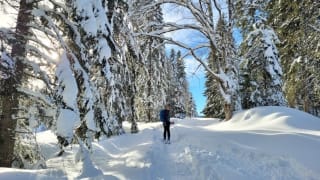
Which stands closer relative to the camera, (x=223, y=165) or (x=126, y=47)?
(x=223, y=165)

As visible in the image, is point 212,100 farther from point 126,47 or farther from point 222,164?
point 222,164

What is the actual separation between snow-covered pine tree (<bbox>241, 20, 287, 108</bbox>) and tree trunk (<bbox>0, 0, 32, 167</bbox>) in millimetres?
16498

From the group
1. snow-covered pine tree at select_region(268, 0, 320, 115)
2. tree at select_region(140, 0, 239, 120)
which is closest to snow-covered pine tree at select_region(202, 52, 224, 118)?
tree at select_region(140, 0, 239, 120)

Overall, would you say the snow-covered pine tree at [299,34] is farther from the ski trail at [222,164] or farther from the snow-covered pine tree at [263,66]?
the snow-covered pine tree at [263,66]

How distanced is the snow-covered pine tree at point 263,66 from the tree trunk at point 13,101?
54.1 feet

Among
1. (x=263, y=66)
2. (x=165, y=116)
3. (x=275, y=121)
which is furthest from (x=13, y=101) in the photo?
(x=263, y=66)

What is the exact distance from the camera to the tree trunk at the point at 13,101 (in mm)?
8820

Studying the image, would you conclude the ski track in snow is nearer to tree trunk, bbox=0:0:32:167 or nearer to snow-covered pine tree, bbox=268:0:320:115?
tree trunk, bbox=0:0:32:167

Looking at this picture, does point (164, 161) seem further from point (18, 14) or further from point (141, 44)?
point (141, 44)

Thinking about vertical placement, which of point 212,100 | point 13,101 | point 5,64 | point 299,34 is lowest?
point 13,101

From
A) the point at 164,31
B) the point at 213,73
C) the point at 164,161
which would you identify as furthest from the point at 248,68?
the point at 164,161

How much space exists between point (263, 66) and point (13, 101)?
A: 62.4 feet

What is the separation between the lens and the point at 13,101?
897cm

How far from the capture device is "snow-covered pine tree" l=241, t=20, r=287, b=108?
23859mm
